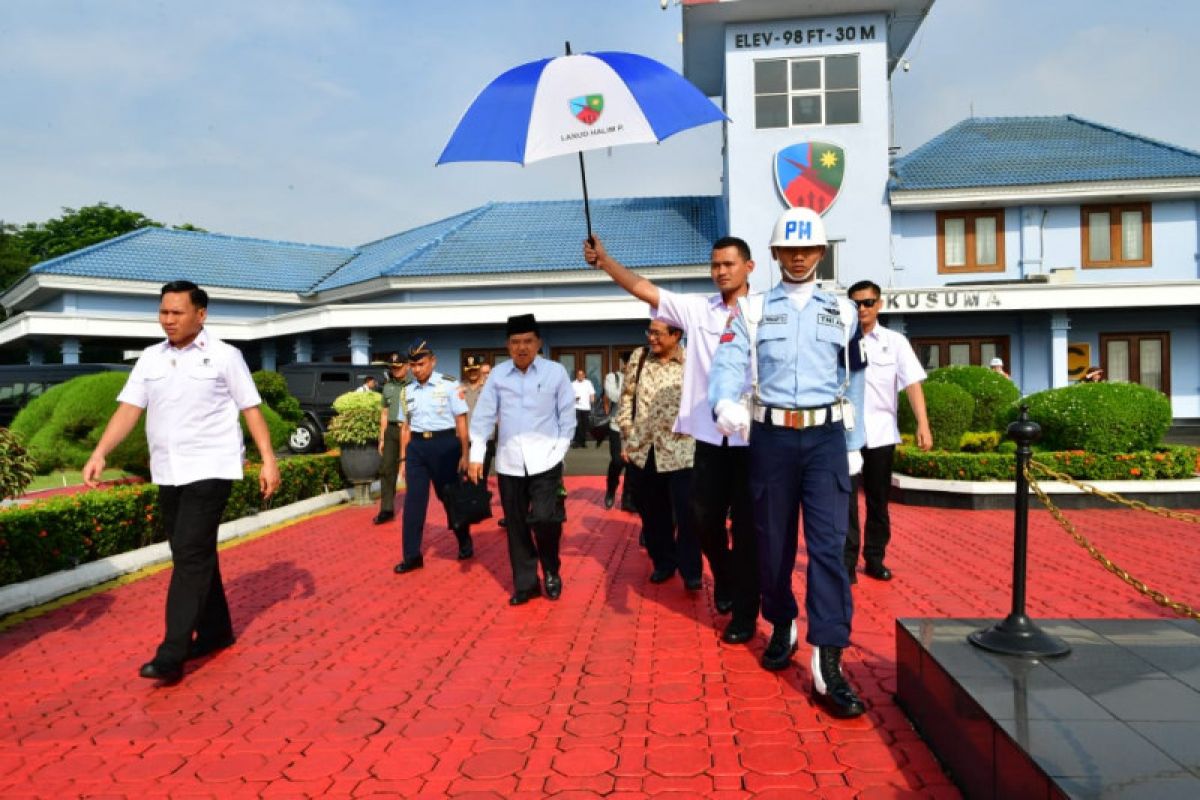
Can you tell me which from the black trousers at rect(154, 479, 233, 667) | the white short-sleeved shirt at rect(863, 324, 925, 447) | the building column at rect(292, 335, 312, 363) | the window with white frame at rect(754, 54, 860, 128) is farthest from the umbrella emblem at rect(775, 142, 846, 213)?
Result: the black trousers at rect(154, 479, 233, 667)

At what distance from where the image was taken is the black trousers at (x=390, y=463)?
341 inches

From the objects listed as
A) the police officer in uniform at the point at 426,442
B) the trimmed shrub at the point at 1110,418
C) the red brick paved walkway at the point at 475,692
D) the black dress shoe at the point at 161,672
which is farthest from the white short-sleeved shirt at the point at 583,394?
the black dress shoe at the point at 161,672

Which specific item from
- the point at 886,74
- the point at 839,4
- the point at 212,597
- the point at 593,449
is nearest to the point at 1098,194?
the point at 886,74

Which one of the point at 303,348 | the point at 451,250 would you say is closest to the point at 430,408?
the point at 451,250

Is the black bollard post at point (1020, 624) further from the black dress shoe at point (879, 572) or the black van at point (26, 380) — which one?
the black van at point (26, 380)

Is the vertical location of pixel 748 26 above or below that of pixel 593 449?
above

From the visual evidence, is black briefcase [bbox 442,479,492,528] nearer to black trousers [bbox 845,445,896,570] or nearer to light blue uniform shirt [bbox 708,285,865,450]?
black trousers [bbox 845,445,896,570]

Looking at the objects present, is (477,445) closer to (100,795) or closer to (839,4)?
(100,795)

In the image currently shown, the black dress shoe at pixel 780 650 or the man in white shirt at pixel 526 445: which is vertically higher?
the man in white shirt at pixel 526 445

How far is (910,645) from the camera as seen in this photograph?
10.9 ft

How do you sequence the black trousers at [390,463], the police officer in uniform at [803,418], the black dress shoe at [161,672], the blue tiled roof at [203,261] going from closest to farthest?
1. the police officer in uniform at [803,418]
2. the black dress shoe at [161,672]
3. the black trousers at [390,463]
4. the blue tiled roof at [203,261]

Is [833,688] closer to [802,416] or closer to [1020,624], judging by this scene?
[1020,624]

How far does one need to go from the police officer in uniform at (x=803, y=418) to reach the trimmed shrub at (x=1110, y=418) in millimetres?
7415

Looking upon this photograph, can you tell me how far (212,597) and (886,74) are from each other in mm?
20241
